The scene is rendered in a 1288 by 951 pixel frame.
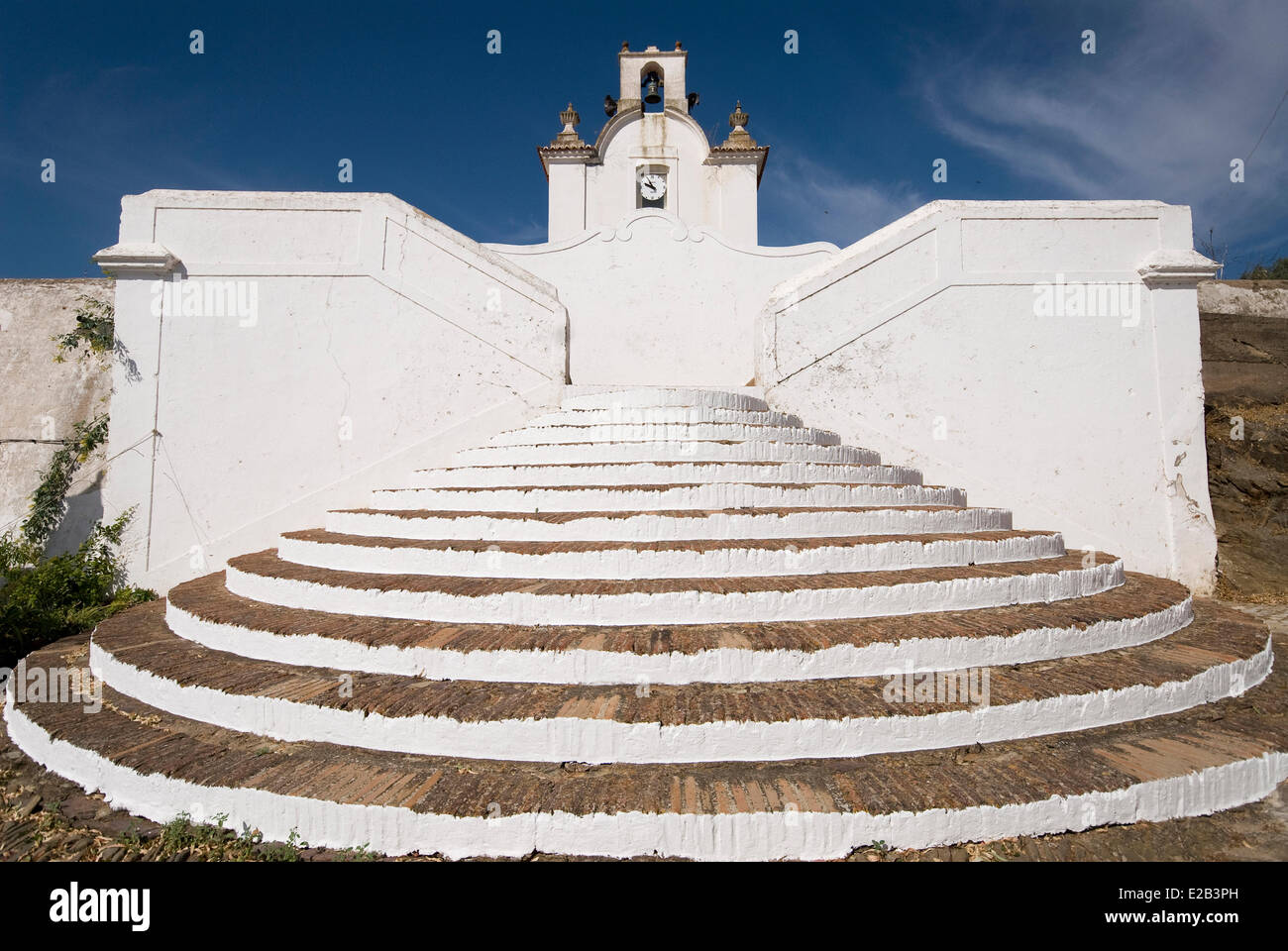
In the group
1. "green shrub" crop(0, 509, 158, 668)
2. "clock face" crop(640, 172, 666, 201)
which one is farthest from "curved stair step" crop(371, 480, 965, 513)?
"clock face" crop(640, 172, 666, 201)

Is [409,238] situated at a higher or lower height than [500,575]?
higher

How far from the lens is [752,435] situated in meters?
5.83

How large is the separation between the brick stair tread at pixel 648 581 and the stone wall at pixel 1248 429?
4652mm

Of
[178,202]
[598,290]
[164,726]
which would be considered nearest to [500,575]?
[164,726]

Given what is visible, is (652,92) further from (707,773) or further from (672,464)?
(707,773)

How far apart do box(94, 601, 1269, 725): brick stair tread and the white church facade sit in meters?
0.03

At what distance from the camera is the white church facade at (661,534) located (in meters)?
2.66

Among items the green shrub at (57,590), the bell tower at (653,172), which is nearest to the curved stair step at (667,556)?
the green shrub at (57,590)

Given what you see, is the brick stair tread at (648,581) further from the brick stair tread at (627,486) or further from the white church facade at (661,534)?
the brick stair tread at (627,486)

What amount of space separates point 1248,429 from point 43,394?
14.7 meters

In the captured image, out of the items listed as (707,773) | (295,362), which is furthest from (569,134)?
(707,773)

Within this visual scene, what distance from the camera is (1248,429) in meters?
7.73
